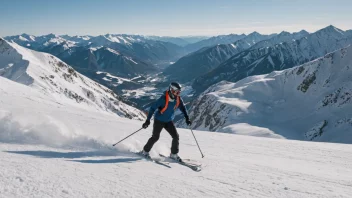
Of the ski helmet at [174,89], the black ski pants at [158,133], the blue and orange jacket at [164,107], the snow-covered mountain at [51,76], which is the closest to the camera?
the ski helmet at [174,89]

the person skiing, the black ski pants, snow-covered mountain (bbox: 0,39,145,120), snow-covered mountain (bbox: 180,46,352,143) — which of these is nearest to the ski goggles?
the person skiing

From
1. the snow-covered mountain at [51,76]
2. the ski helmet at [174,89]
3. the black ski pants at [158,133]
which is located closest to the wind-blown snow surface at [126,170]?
the black ski pants at [158,133]

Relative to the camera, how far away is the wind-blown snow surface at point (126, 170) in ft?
20.5

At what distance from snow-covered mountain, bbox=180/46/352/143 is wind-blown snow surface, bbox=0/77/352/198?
204ft

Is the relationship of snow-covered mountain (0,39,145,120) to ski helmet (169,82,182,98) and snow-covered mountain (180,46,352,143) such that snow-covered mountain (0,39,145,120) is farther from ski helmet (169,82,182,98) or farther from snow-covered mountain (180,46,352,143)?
ski helmet (169,82,182,98)

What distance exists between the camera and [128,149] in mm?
10430

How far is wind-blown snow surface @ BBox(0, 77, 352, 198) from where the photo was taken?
20.5ft

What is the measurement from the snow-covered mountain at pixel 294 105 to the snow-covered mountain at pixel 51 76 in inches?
1785

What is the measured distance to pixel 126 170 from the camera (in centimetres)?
775

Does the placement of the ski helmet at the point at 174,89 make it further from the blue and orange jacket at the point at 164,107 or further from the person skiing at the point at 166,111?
the blue and orange jacket at the point at 164,107

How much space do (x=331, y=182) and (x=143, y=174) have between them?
4972 mm

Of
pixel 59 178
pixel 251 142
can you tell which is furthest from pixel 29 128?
pixel 251 142

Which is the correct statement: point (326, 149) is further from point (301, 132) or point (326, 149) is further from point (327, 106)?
point (327, 106)

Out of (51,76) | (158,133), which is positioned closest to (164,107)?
(158,133)
